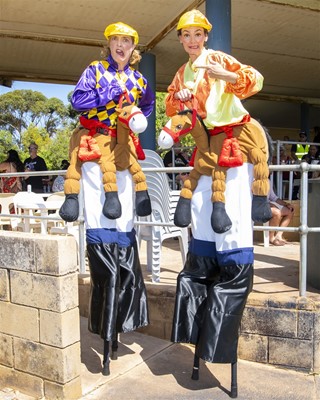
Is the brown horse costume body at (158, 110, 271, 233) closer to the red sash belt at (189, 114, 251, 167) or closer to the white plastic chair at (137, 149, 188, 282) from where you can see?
the red sash belt at (189, 114, 251, 167)

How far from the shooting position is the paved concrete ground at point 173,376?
8.28 feet

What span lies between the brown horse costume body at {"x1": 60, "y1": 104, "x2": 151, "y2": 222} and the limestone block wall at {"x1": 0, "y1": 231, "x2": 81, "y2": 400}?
34cm

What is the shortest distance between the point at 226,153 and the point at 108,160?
71cm

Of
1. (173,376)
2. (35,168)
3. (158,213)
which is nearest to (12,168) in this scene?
(35,168)

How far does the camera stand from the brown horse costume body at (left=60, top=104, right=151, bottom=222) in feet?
8.45

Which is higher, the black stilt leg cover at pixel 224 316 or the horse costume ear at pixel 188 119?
the horse costume ear at pixel 188 119

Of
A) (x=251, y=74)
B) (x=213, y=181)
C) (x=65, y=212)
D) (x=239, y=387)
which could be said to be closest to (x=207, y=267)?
(x=213, y=181)

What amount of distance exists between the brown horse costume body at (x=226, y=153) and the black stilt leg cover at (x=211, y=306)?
0.32 m

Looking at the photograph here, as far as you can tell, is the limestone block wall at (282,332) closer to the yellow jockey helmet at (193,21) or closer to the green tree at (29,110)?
the yellow jockey helmet at (193,21)

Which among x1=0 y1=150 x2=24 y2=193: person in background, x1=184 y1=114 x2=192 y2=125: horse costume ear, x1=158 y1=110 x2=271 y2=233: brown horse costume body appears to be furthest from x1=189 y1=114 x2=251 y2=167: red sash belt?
x1=0 y1=150 x2=24 y2=193: person in background

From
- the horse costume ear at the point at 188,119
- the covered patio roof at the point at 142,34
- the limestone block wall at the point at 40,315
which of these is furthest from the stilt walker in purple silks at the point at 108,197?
the covered patio roof at the point at 142,34

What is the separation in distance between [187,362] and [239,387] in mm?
454

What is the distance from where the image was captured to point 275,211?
5.20 m

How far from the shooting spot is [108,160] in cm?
261
